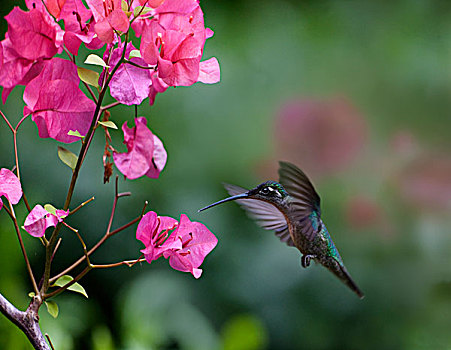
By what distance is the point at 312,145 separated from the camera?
5.54 feet

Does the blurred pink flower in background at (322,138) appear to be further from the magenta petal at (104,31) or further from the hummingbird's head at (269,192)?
the magenta petal at (104,31)

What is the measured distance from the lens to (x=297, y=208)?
0.50 meters

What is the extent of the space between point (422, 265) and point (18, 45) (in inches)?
61.4

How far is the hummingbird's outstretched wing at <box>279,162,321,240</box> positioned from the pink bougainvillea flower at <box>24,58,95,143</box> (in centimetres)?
18

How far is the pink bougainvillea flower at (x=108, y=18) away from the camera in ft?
1.24

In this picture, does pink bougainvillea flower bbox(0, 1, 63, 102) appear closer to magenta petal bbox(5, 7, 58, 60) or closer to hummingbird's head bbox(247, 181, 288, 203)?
magenta petal bbox(5, 7, 58, 60)

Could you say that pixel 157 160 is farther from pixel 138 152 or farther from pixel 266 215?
pixel 266 215

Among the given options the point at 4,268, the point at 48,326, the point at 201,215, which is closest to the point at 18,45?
the point at 48,326

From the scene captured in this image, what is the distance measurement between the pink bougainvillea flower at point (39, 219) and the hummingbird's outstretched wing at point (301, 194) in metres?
0.20

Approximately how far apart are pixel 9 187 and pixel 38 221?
0.03 metres

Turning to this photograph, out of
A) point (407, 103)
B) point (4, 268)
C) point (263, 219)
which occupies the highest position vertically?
point (263, 219)

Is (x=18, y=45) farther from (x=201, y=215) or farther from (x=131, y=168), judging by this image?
(x=201, y=215)

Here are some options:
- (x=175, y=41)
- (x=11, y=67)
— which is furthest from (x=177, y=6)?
(x=11, y=67)

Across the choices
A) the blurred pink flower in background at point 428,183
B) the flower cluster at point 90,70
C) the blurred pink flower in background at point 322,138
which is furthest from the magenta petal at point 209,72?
A: the blurred pink flower in background at point 428,183
